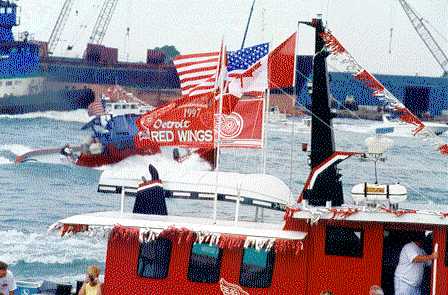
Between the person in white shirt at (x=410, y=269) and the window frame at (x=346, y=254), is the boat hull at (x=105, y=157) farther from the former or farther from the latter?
the person in white shirt at (x=410, y=269)

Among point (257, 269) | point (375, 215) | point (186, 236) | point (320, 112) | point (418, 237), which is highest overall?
point (320, 112)

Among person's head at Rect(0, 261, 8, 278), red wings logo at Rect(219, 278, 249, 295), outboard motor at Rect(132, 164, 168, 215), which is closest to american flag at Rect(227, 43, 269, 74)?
outboard motor at Rect(132, 164, 168, 215)

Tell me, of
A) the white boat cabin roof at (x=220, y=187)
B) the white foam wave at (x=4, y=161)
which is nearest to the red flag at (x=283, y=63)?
the white boat cabin roof at (x=220, y=187)

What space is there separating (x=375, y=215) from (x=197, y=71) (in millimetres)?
4811

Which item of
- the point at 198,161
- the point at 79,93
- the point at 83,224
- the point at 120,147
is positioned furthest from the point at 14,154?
the point at 83,224

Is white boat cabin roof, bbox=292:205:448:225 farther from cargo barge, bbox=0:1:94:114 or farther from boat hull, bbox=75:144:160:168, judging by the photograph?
cargo barge, bbox=0:1:94:114

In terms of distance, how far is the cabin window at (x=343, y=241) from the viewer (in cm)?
1819

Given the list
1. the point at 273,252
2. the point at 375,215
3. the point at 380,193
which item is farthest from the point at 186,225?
the point at 380,193

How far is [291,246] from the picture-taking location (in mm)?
17969

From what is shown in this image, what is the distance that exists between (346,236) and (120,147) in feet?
236

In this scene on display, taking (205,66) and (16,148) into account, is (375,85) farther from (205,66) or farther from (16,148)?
(16,148)

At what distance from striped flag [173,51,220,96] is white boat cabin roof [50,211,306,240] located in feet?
8.58

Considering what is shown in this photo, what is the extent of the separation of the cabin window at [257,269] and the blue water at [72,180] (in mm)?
3200

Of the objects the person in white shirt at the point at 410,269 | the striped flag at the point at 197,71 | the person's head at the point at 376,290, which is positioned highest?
the striped flag at the point at 197,71
